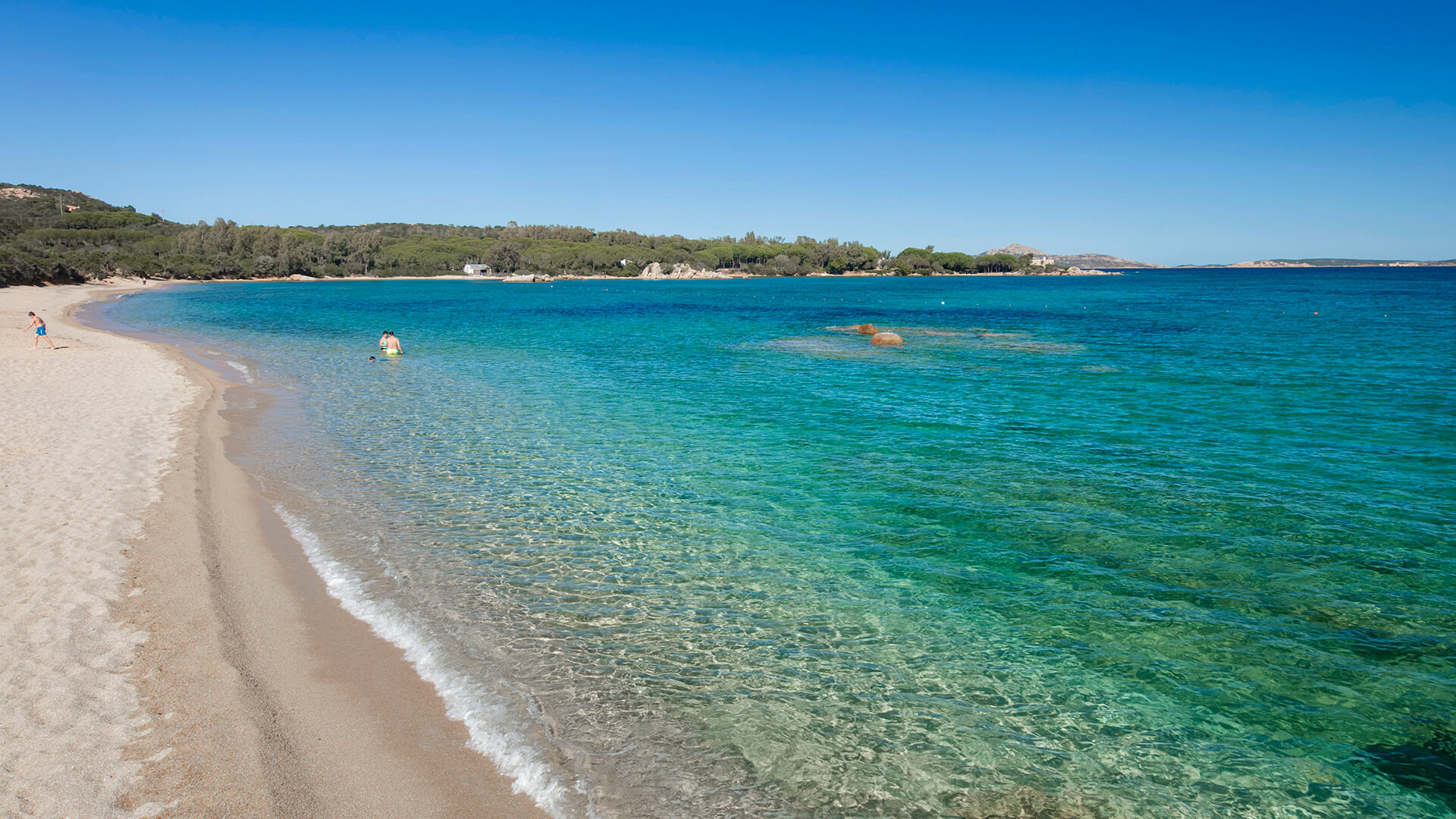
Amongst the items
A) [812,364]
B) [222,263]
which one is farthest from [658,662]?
[222,263]

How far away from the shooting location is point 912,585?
9.34 meters

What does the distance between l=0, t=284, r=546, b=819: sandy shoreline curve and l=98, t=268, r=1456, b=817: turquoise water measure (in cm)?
54

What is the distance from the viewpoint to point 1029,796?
5.57m

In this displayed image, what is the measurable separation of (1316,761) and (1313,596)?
3774mm

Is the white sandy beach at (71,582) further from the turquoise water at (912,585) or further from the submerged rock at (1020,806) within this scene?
the submerged rock at (1020,806)

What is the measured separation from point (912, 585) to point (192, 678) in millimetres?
7736

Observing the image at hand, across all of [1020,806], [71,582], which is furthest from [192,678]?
[1020,806]

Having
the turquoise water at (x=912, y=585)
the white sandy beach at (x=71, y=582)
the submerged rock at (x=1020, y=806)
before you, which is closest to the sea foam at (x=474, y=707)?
the turquoise water at (x=912, y=585)

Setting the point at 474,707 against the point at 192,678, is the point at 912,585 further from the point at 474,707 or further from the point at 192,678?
the point at 192,678

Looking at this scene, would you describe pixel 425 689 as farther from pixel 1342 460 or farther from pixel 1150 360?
pixel 1150 360

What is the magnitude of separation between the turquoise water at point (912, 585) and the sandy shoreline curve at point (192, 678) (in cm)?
54

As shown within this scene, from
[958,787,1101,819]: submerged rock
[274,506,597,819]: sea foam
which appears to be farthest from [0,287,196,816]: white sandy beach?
[958,787,1101,819]: submerged rock

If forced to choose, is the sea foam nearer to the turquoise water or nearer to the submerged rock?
the turquoise water

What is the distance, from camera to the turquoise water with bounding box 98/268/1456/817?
5.92m
